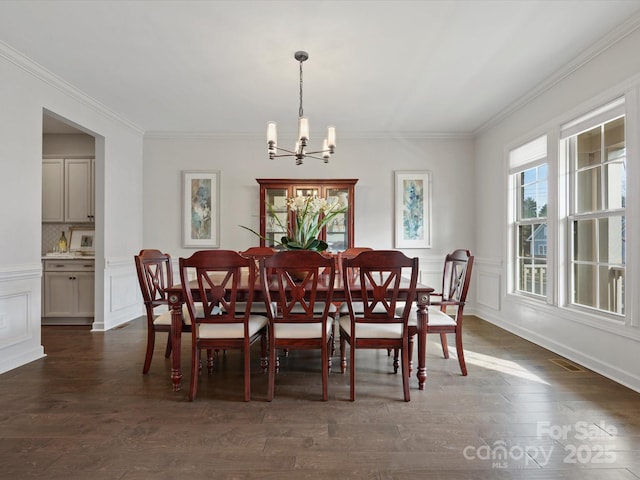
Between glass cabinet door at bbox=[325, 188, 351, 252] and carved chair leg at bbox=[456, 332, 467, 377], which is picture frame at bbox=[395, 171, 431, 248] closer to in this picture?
glass cabinet door at bbox=[325, 188, 351, 252]

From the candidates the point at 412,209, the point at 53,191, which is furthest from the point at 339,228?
the point at 53,191

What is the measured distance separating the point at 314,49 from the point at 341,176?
99.2 inches

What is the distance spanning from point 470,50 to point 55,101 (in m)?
3.95

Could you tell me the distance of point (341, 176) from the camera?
5488 mm

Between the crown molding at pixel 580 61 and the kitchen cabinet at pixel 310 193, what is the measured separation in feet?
6.70

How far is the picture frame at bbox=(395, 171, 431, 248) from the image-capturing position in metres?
5.48

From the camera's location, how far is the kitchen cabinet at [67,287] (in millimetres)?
4621

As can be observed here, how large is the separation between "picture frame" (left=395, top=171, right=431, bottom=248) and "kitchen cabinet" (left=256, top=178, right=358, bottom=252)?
0.83 m

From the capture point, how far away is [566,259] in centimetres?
349

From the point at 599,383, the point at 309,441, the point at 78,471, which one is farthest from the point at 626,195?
the point at 78,471

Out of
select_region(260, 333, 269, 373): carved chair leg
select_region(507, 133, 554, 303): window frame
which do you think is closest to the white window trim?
select_region(507, 133, 554, 303): window frame

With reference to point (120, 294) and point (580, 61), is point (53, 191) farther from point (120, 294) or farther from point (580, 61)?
point (580, 61)

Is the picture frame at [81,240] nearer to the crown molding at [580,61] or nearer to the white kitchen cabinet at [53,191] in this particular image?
the white kitchen cabinet at [53,191]

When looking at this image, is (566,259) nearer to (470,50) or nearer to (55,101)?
(470,50)
